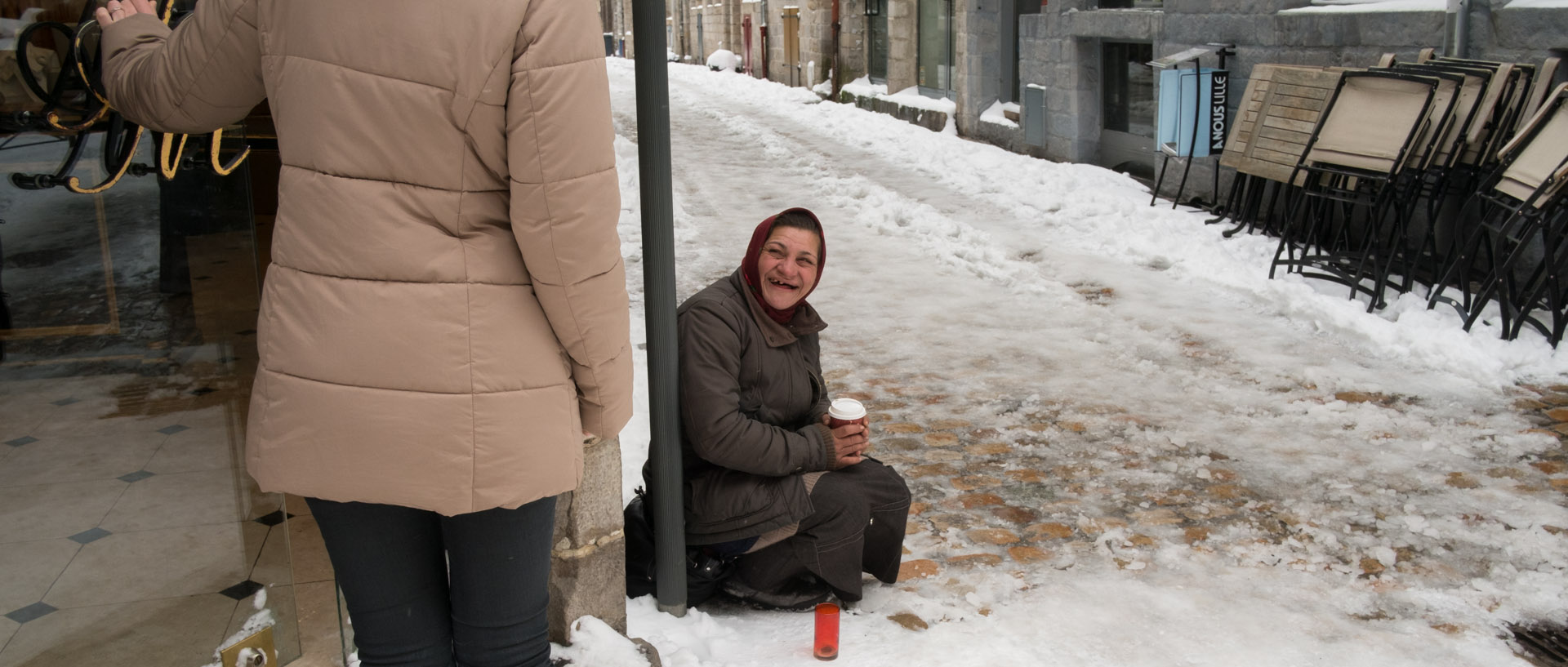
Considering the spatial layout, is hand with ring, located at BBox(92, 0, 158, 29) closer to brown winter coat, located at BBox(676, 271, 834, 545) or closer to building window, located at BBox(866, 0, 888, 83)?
brown winter coat, located at BBox(676, 271, 834, 545)

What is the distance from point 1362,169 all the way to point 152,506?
20.3ft

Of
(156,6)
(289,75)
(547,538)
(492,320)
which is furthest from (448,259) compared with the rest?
(156,6)

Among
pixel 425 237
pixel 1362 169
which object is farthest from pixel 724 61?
pixel 425 237

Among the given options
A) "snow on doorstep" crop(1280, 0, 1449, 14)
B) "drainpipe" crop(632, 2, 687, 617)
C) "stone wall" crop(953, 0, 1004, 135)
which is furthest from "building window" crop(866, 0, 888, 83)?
"drainpipe" crop(632, 2, 687, 617)

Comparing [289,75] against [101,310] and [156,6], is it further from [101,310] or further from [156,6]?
[101,310]

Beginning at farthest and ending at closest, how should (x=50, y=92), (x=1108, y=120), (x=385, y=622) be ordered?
(x=1108, y=120), (x=50, y=92), (x=385, y=622)

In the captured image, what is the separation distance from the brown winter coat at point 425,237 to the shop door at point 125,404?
79cm

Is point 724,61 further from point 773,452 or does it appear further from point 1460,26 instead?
point 773,452

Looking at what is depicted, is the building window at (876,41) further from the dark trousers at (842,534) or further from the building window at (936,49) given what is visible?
the dark trousers at (842,534)

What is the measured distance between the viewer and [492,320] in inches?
76.2

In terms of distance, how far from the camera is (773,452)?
326 cm

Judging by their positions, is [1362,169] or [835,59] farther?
[835,59]

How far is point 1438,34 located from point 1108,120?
180 inches

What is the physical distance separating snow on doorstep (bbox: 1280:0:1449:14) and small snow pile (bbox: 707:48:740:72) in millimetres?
21309
